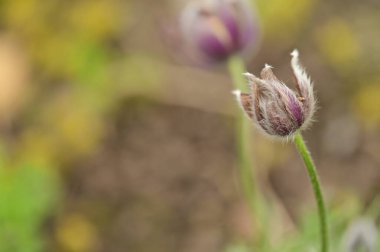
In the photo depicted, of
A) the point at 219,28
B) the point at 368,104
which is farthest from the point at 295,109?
the point at 368,104

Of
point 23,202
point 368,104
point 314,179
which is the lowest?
point 314,179

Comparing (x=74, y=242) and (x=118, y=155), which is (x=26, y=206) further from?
(x=118, y=155)

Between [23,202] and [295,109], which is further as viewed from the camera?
[23,202]

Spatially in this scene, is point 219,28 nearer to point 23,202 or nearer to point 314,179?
point 314,179

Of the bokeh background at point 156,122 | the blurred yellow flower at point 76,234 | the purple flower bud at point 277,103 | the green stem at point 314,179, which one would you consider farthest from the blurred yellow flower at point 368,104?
the purple flower bud at point 277,103

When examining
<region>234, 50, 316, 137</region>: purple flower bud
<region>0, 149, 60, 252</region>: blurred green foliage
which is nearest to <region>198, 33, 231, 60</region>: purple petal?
<region>234, 50, 316, 137</region>: purple flower bud

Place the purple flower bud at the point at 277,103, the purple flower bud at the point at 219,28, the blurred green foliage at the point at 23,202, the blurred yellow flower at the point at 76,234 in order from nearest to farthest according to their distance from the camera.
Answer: the purple flower bud at the point at 277,103, the purple flower bud at the point at 219,28, the blurred green foliage at the point at 23,202, the blurred yellow flower at the point at 76,234

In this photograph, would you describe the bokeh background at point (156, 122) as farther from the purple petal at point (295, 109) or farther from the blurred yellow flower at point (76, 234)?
the purple petal at point (295, 109)
